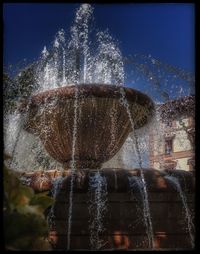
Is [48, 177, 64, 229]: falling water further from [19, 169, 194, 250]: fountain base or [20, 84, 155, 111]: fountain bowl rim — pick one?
[20, 84, 155, 111]: fountain bowl rim

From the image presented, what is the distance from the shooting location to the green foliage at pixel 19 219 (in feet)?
7.36

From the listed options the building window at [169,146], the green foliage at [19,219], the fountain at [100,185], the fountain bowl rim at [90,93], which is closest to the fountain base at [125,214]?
the fountain at [100,185]

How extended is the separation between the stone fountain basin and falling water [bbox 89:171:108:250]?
1669mm

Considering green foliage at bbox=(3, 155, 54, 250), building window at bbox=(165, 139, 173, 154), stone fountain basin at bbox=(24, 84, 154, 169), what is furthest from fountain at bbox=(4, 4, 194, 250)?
building window at bbox=(165, 139, 173, 154)

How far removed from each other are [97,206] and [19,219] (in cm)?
311

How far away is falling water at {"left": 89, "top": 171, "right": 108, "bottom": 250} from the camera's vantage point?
5.07m

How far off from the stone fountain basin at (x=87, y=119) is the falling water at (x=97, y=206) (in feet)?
5.47

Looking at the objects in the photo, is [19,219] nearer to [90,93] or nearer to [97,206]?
[97,206]

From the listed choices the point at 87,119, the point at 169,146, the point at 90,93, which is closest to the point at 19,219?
the point at 90,93
